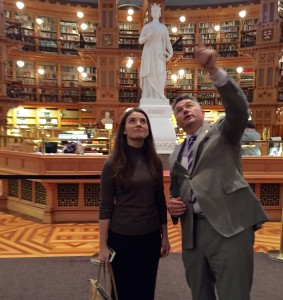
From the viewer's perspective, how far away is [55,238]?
4.49 meters

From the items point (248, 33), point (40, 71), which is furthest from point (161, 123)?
point (40, 71)

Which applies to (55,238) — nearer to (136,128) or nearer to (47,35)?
(136,128)

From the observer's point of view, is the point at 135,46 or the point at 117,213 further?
the point at 135,46

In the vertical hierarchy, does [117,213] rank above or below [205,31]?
below

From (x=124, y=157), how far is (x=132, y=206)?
0.26m

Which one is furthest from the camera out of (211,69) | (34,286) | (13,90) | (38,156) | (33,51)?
(33,51)

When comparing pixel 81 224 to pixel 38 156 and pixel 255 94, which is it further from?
pixel 255 94

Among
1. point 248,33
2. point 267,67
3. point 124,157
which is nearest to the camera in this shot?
point 124,157

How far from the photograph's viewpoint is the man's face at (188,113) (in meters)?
1.67

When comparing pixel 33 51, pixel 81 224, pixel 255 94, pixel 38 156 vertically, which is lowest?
pixel 81 224

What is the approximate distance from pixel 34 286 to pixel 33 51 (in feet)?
51.2

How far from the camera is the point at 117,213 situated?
1844 mm

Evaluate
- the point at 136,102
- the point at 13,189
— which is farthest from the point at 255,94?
the point at 13,189

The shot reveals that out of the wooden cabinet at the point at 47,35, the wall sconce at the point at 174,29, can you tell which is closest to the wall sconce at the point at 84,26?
the wooden cabinet at the point at 47,35
